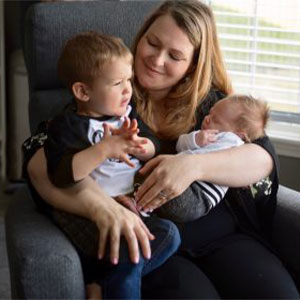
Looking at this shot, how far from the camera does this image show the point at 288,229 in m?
1.79

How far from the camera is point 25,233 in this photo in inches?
58.5

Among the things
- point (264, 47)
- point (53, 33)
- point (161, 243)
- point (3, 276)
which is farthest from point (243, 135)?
point (3, 276)

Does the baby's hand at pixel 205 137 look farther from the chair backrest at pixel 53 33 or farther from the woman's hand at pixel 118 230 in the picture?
the chair backrest at pixel 53 33

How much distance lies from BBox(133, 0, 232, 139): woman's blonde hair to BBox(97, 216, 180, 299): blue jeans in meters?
0.38

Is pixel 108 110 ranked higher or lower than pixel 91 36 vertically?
lower

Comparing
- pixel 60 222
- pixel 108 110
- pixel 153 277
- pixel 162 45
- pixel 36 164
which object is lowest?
pixel 153 277

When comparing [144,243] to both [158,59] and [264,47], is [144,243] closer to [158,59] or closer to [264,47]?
[158,59]

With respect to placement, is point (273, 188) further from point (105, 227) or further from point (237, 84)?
point (237, 84)

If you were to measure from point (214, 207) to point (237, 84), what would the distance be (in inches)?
38.1

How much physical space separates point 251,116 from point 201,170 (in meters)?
0.23

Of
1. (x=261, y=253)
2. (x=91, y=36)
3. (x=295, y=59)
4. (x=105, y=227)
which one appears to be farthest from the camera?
(x=295, y=59)

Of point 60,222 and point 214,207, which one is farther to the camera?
point 214,207

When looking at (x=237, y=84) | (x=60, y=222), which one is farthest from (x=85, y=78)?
(x=237, y=84)

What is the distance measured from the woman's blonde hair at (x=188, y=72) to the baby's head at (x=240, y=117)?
9 cm
